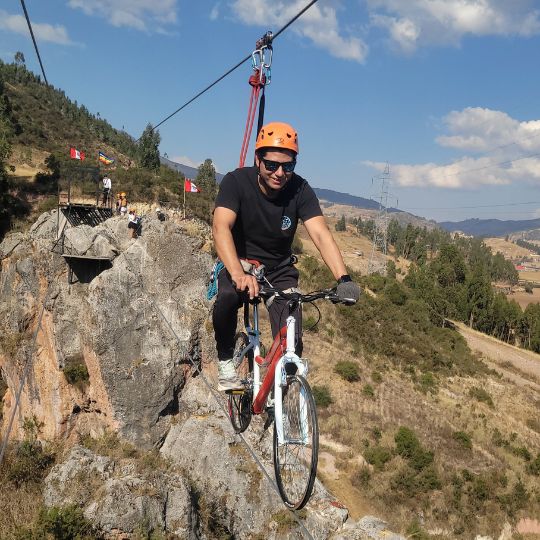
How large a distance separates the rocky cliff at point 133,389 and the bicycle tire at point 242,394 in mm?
6051

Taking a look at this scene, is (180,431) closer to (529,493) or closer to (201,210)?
(529,493)

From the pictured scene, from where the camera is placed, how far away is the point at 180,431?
1664cm

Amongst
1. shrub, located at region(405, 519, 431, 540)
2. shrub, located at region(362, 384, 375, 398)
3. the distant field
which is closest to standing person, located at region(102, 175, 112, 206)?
shrub, located at region(362, 384, 375, 398)

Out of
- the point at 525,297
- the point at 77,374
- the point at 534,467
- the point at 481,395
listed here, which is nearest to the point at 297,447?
the point at 77,374

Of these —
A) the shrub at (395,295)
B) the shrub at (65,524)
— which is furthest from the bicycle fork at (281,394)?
the shrub at (395,295)

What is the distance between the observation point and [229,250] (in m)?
4.95

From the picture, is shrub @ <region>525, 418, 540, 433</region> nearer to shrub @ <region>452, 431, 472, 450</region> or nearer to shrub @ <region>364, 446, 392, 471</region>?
Result: shrub @ <region>452, 431, 472, 450</region>

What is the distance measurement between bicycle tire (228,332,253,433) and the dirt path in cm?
5144

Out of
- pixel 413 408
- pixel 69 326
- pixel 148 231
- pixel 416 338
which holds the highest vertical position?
pixel 148 231

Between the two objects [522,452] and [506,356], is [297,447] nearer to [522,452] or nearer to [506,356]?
[522,452]

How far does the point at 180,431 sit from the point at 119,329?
4.61 meters

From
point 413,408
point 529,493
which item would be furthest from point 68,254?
point 529,493

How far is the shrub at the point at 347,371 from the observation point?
3409 centimetres

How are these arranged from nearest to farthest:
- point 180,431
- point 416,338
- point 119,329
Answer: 1. point 180,431
2. point 119,329
3. point 416,338
